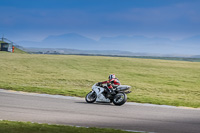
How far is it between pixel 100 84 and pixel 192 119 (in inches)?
279

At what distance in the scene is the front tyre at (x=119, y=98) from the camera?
59.3 ft

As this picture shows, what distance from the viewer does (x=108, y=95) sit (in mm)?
Answer: 18641

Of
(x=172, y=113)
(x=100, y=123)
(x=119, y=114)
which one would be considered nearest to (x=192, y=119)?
(x=172, y=113)

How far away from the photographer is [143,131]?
35.9 feet

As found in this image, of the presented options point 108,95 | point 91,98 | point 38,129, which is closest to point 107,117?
point 38,129

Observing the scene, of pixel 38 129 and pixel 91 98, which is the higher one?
pixel 38 129

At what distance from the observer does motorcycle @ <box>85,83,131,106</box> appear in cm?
1817

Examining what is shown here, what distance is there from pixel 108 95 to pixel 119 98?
792mm

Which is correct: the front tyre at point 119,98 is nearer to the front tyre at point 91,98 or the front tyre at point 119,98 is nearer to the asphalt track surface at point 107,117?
the front tyre at point 91,98

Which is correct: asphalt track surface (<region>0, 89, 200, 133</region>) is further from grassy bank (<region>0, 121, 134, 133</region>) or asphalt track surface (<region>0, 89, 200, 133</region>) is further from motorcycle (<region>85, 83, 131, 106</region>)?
motorcycle (<region>85, 83, 131, 106</region>)

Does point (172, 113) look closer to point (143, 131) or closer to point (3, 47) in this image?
point (143, 131)

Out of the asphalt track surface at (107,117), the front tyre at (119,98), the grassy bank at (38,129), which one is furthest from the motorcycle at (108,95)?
the grassy bank at (38,129)

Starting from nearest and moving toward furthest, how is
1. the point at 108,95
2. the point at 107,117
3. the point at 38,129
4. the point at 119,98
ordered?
1. the point at 38,129
2. the point at 107,117
3. the point at 119,98
4. the point at 108,95

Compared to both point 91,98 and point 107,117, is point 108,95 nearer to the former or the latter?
point 91,98
